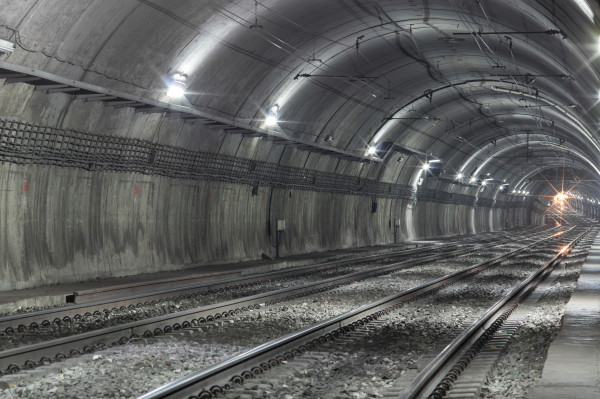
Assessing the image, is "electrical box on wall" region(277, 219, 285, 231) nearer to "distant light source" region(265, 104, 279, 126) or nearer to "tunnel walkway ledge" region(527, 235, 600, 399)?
"distant light source" region(265, 104, 279, 126)

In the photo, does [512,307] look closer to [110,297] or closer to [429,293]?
[429,293]

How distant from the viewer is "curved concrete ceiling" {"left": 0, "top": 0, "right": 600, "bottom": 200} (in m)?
14.5

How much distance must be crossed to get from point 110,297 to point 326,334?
5.62 meters

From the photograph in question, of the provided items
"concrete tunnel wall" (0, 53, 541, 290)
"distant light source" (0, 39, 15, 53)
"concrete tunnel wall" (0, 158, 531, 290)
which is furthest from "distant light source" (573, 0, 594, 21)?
"concrete tunnel wall" (0, 158, 531, 290)

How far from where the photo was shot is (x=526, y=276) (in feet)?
77.3

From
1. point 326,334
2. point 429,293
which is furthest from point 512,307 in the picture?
point 326,334

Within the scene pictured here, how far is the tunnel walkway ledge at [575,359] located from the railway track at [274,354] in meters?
2.88

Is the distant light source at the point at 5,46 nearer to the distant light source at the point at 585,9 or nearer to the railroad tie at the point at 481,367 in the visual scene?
the railroad tie at the point at 481,367

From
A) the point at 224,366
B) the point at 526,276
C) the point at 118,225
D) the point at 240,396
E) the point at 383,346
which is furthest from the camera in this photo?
the point at 526,276

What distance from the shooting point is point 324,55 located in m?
23.0

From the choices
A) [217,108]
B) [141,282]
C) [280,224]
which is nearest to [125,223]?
[141,282]

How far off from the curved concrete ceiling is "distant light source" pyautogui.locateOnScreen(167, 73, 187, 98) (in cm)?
16

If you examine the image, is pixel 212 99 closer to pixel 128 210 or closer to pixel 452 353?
pixel 128 210

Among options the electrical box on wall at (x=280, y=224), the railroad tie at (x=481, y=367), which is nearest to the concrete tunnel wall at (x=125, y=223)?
the electrical box on wall at (x=280, y=224)
